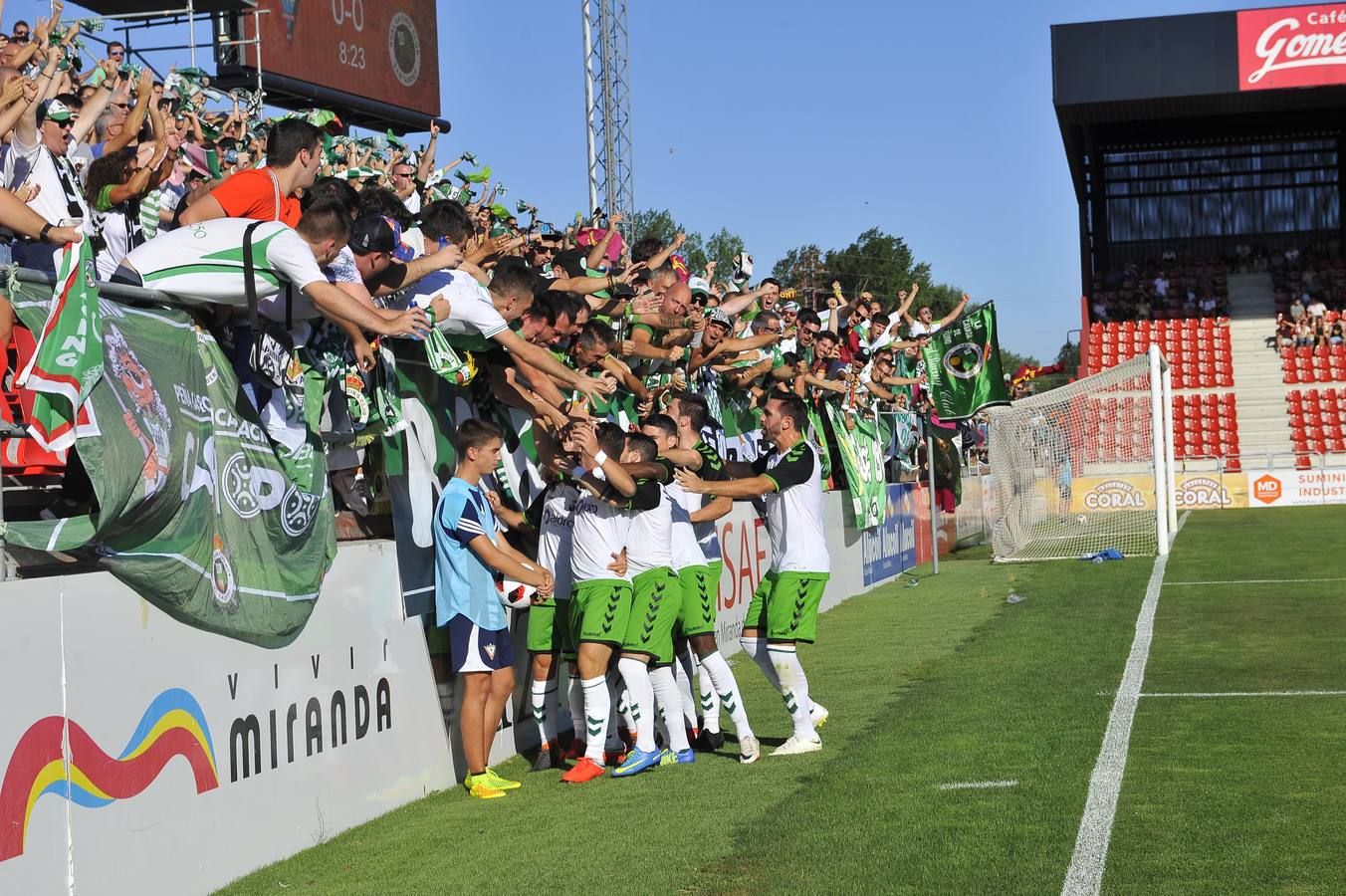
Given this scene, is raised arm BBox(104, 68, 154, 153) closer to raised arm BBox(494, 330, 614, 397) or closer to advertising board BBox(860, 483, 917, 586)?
raised arm BBox(494, 330, 614, 397)

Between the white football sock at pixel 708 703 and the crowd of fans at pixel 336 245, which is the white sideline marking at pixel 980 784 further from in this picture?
the crowd of fans at pixel 336 245

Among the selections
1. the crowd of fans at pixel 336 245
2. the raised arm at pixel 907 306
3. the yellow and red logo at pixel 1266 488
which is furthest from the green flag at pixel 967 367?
the yellow and red logo at pixel 1266 488

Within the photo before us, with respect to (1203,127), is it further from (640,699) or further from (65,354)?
(65,354)

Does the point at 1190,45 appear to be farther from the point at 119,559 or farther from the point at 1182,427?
the point at 119,559

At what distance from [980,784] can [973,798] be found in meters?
0.31

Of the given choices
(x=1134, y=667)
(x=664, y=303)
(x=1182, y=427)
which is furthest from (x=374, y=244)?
(x=1182, y=427)

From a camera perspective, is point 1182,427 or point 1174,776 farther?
point 1182,427

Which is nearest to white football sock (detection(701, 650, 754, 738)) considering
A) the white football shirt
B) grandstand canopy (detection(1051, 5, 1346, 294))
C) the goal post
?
the white football shirt

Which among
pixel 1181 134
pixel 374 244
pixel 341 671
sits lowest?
pixel 341 671

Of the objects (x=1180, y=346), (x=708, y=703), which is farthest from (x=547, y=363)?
(x=1180, y=346)

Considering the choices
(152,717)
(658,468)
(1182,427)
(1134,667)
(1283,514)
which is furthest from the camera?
(1182,427)

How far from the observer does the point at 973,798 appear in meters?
6.82

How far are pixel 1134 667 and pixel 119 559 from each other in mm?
7719

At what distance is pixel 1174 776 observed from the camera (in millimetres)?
7195
